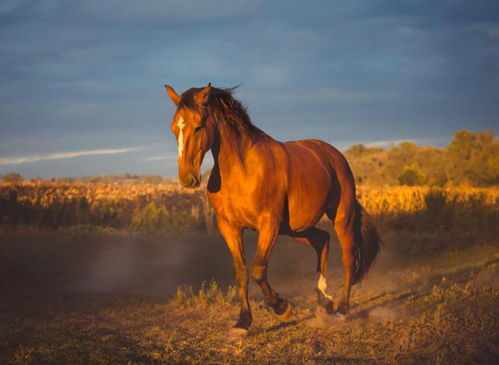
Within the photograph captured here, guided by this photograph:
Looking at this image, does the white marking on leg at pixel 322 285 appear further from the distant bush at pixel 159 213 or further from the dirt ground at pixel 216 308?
the distant bush at pixel 159 213

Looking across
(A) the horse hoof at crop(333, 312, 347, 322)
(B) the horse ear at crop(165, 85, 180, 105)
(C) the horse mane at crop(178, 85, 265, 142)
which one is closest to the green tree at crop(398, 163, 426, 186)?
(A) the horse hoof at crop(333, 312, 347, 322)

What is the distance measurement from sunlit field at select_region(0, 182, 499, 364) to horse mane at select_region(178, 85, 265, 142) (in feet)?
8.03

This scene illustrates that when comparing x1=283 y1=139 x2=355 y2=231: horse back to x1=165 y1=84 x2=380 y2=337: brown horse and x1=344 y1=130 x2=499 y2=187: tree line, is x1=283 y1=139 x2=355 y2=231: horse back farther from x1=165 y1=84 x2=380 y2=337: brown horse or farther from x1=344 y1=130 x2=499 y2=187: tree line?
x1=344 y1=130 x2=499 y2=187: tree line

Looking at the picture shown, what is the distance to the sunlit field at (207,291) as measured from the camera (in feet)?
18.7

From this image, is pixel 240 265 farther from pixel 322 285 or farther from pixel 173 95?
pixel 173 95

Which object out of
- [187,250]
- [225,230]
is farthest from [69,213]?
[225,230]

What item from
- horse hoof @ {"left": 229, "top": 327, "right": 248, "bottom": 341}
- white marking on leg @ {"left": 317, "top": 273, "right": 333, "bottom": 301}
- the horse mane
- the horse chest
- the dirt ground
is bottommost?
the dirt ground

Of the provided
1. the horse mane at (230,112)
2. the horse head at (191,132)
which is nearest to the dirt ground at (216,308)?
the horse head at (191,132)

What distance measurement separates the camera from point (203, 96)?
19.4ft

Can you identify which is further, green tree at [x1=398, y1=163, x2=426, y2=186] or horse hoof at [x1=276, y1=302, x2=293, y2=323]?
green tree at [x1=398, y1=163, x2=426, y2=186]

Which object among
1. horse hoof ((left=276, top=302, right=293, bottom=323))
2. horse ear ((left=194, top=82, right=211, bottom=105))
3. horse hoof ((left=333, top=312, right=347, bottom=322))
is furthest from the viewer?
horse hoof ((left=333, top=312, right=347, bottom=322))

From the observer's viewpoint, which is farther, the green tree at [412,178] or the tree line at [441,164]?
the green tree at [412,178]

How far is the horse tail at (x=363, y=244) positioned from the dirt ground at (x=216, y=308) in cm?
57

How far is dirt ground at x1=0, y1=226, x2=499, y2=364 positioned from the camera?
5574 mm
